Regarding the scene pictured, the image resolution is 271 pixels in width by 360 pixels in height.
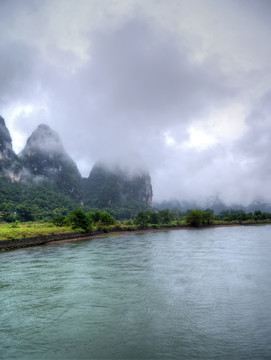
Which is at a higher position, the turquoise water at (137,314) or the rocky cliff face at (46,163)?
the rocky cliff face at (46,163)

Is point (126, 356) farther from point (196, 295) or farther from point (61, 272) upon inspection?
point (61, 272)

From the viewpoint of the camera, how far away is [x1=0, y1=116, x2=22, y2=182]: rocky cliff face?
142875 millimetres

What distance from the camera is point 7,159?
15188 cm

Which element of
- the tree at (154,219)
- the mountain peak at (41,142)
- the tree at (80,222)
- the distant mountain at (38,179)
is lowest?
the tree at (154,219)

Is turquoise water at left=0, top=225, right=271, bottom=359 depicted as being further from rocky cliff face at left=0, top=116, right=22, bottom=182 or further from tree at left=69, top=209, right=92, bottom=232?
rocky cliff face at left=0, top=116, right=22, bottom=182

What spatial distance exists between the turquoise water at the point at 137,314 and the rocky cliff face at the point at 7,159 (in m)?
139

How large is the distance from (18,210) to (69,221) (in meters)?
36.2

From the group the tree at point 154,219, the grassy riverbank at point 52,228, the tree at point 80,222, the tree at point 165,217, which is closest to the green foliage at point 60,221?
the grassy riverbank at point 52,228

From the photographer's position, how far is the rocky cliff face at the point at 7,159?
14288cm

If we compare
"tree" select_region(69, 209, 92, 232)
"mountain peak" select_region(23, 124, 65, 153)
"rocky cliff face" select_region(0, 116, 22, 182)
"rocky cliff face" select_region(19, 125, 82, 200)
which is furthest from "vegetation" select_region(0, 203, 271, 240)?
"mountain peak" select_region(23, 124, 65, 153)

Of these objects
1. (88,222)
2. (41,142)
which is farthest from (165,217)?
(41,142)

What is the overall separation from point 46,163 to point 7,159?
34042mm

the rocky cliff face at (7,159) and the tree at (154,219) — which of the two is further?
the rocky cliff face at (7,159)

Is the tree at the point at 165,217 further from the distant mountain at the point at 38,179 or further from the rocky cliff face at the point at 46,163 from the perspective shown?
the rocky cliff face at the point at 46,163
